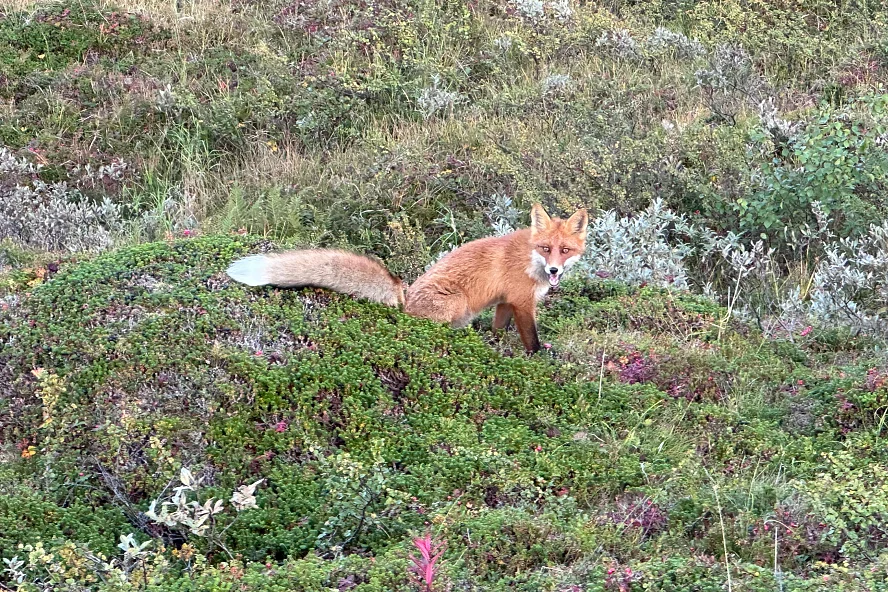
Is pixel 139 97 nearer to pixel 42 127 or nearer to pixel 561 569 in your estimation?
pixel 42 127

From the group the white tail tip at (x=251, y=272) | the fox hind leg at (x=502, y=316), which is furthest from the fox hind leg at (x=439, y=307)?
the white tail tip at (x=251, y=272)

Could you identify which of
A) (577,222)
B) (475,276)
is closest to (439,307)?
(475,276)

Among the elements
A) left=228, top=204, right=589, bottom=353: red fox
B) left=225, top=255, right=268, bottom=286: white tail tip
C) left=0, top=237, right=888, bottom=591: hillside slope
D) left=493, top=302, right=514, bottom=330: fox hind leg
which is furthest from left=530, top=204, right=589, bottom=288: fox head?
left=225, top=255, right=268, bottom=286: white tail tip

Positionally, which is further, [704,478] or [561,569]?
[704,478]

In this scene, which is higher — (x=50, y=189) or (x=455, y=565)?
(x=455, y=565)

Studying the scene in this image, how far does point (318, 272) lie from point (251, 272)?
41 cm

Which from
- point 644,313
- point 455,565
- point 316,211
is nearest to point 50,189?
point 316,211

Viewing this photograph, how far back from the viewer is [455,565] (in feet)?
13.2

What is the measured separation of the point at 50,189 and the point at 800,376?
300 inches

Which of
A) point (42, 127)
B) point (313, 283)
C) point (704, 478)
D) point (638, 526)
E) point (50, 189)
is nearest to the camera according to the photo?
point (638, 526)

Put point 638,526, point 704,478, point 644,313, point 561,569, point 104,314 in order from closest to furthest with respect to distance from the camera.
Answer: point 561,569 < point 638,526 < point 704,478 < point 104,314 < point 644,313

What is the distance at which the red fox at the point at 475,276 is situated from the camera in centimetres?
603

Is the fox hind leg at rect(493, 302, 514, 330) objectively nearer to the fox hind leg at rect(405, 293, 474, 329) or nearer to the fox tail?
the fox hind leg at rect(405, 293, 474, 329)

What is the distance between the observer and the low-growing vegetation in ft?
14.3
